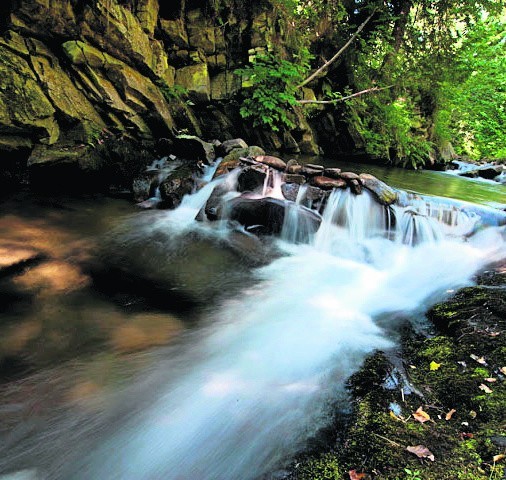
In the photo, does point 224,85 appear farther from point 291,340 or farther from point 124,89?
point 291,340

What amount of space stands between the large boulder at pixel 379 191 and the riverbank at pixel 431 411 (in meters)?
3.42

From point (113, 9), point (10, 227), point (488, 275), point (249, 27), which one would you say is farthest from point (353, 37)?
point (10, 227)

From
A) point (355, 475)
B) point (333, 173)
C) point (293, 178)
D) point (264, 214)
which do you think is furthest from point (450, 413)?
point (333, 173)

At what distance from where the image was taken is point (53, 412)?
208 centimetres

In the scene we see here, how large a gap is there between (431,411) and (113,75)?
8661 millimetres

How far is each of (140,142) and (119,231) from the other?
12.0ft

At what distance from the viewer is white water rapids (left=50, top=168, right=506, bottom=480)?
1.88m

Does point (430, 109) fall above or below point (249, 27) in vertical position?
below

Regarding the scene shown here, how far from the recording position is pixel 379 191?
614cm

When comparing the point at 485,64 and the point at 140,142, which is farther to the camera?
the point at 485,64

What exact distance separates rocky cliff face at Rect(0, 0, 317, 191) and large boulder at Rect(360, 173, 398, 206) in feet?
17.2

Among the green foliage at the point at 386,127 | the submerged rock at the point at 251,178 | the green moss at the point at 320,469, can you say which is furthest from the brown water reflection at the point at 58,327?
the green foliage at the point at 386,127

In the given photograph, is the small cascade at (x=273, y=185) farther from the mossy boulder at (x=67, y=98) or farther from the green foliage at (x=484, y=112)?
the green foliage at (x=484, y=112)

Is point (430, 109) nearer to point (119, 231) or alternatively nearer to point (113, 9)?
point (113, 9)
